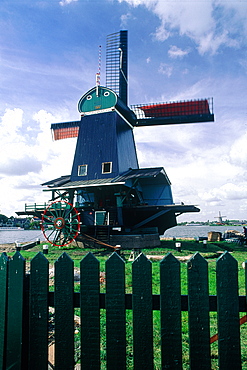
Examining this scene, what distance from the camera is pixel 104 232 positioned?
21.9 meters

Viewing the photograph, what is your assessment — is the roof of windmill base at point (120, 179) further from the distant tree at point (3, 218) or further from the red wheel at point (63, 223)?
the distant tree at point (3, 218)

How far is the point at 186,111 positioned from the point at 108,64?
1119 cm

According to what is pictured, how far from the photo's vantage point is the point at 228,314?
2.58 m

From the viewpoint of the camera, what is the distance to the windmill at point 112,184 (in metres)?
22.2

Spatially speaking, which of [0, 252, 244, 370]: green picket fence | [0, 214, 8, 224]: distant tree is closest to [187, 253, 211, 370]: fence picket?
[0, 252, 244, 370]: green picket fence

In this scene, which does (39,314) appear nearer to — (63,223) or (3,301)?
(3,301)

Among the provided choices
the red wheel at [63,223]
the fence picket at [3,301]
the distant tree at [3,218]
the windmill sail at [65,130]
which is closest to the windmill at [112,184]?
the red wheel at [63,223]

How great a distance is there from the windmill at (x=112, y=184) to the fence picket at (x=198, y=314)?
1817 centimetres

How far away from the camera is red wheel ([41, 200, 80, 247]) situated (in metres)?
21.6

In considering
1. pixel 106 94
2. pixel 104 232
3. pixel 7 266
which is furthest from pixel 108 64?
pixel 7 266

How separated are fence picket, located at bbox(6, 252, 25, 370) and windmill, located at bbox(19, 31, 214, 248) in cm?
1765

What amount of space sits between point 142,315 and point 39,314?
105 centimetres

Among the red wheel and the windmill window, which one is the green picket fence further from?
the windmill window

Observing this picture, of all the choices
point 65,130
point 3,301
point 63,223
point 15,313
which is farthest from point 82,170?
point 15,313
